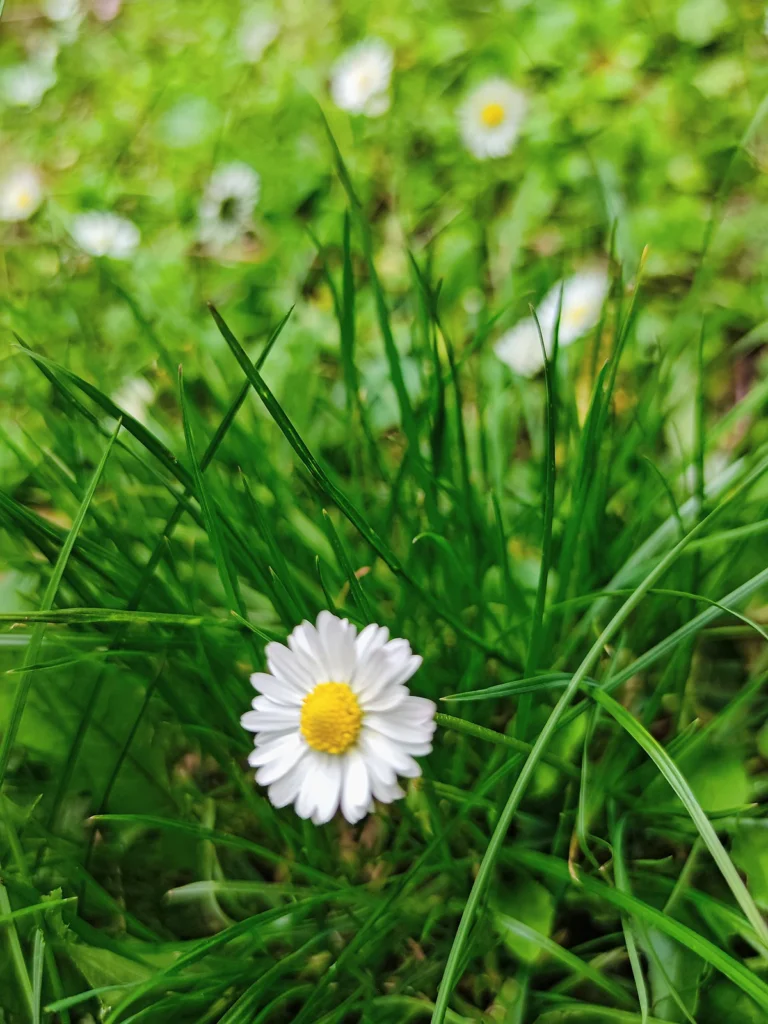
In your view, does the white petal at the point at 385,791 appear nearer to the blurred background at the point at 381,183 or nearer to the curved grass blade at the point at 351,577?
the curved grass blade at the point at 351,577

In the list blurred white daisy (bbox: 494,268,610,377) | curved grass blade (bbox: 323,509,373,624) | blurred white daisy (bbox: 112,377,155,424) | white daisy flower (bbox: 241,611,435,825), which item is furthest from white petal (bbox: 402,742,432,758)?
blurred white daisy (bbox: 112,377,155,424)

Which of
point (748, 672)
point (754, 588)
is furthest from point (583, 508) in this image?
point (748, 672)

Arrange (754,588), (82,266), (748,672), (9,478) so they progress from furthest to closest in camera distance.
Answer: (82,266)
(9,478)
(748,672)
(754,588)

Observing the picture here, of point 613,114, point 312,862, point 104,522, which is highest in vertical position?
point 613,114

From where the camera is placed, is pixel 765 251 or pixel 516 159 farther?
pixel 516 159

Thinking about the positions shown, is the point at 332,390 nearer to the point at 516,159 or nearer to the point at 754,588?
the point at 516,159

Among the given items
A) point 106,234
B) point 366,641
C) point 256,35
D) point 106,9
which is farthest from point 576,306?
point 106,9

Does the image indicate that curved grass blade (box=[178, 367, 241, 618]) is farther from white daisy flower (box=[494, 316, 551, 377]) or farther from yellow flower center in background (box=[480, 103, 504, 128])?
yellow flower center in background (box=[480, 103, 504, 128])

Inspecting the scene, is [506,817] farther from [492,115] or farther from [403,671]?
[492,115]
